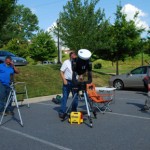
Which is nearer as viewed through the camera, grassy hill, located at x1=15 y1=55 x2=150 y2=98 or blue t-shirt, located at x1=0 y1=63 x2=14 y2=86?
blue t-shirt, located at x1=0 y1=63 x2=14 y2=86

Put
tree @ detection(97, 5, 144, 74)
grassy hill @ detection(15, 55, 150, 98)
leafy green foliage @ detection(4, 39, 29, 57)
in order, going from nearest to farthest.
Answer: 1. grassy hill @ detection(15, 55, 150, 98)
2. tree @ detection(97, 5, 144, 74)
3. leafy green foliage @ detection(4, 39, 29, 57)

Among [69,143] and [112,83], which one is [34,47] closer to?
[112,83]

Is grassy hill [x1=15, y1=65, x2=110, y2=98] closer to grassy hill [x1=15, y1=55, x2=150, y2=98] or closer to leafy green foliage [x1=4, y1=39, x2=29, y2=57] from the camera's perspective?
grassy hill [x1=15, y1=55, x2=150, y2=98]

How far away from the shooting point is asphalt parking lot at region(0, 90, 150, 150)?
6387 mm

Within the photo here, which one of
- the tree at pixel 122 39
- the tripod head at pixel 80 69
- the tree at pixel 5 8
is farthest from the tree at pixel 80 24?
the tripod head at pixel 80 69

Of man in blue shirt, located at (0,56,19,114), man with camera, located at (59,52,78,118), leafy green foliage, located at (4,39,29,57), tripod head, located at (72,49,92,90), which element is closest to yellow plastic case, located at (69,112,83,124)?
man with camera, located at (59,52,78,118)

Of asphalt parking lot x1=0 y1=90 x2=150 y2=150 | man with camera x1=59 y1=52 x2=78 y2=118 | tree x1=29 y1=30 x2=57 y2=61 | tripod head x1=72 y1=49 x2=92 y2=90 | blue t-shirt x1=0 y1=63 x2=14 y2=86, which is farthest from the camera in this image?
tree x1=29 y1=30 x2=57 y2=61

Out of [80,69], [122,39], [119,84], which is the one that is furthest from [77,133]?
[122,39]

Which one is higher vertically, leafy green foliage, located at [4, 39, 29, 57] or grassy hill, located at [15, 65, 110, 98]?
leafy green foliage, located at [4, 39, 29, 57]

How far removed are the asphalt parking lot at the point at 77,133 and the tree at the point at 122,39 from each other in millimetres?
14449

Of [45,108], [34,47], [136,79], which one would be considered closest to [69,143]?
[45,108]

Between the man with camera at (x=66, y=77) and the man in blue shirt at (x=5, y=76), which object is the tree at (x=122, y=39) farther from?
the man with camera at (x=66, y=77)

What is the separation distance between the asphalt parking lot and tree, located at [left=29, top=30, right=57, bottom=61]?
45.8 meters

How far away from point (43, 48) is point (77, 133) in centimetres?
4863
